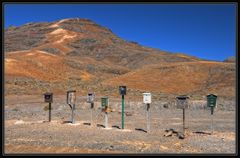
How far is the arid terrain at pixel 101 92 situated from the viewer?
16.0 metres

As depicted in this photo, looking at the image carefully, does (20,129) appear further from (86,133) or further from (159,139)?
(159,139)

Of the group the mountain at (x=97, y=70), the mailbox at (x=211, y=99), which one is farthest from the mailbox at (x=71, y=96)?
the mountain at (x=97, y=70)

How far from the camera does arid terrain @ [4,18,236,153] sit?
52.5ft

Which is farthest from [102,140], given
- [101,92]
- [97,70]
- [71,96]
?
[97,70]

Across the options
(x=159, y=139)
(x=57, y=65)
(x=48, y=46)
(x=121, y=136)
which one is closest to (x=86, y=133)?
(x=121, y=136)

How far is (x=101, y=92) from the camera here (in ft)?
157

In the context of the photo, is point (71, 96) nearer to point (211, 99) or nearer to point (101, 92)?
point (211, 99)

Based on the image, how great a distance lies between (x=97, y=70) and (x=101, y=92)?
95.1 ft

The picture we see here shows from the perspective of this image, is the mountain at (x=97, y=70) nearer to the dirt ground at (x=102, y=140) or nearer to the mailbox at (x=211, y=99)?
the dirt ground at (x=102, y=140)

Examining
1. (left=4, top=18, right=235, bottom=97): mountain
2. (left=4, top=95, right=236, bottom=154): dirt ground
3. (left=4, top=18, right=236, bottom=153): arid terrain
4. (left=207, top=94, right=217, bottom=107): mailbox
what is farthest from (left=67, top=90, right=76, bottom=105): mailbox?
(left=4, top=18, right=235, bottom=97): mountain

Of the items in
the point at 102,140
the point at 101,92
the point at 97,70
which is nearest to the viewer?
the point at 102,140

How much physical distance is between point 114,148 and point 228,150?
13.3 ft

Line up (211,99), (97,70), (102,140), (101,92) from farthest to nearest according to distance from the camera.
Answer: (97,70) < (101,92) < (211,99) < (102,140)

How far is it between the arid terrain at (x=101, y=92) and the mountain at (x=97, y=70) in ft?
0.41
